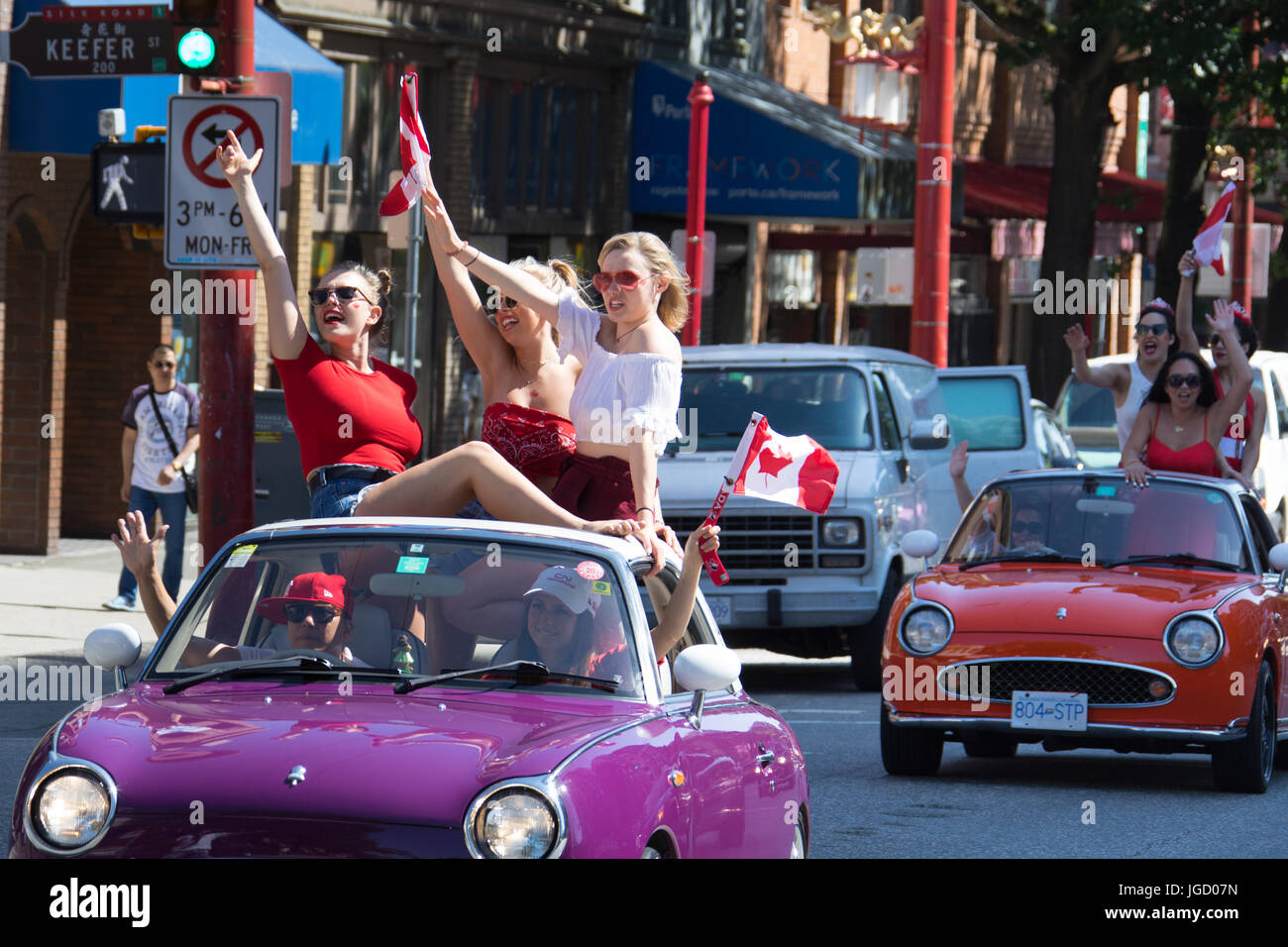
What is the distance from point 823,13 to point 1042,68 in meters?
10.5

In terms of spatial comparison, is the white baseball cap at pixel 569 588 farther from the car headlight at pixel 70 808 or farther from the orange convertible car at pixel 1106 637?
the orange convertible car at pixel 1106 637

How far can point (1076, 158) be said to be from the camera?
2878cm

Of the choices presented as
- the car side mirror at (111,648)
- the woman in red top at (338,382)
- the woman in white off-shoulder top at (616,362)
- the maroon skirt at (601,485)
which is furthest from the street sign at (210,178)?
the car side mirror at (111,648)

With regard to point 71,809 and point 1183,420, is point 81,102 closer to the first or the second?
point 1183,420

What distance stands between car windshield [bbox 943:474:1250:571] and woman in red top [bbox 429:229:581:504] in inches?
163

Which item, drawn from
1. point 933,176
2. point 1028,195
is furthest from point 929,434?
point 1028,195

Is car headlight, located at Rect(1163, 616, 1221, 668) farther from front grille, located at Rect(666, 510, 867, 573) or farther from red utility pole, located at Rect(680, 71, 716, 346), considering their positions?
red utility pole, located at Rect(680, 71, 716, 346)

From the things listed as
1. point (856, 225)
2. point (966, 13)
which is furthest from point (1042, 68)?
point (856, 225)

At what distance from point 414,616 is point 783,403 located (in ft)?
30.8

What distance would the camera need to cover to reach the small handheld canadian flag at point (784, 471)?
737cm

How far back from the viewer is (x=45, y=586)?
1761cm

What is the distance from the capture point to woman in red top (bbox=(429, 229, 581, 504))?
7.95 metres

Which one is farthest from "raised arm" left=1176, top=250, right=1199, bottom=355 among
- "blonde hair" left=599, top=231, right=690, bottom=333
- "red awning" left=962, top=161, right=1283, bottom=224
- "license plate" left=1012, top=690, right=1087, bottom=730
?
"red awning" left=962, top=161, right=1283, bottom=224
